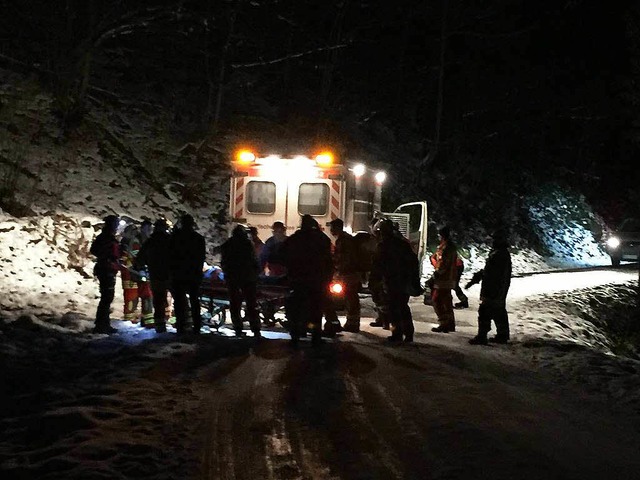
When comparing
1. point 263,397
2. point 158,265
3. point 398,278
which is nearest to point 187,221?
point 158,265

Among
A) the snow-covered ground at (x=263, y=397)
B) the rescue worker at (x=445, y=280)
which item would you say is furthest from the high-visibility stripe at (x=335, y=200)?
the rescue worker at (x=445, y=280)

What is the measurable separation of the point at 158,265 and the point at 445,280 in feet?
15.4

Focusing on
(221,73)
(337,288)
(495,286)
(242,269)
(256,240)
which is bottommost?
(337,288)

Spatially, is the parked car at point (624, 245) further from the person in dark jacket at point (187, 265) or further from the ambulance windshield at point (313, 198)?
the person in dark jacket at point (187, 265)

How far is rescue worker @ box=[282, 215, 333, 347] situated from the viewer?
9188 mm

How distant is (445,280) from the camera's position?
11.4 meters

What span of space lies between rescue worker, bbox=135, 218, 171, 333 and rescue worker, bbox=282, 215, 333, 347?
72.9 inches

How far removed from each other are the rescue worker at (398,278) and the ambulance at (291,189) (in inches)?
132

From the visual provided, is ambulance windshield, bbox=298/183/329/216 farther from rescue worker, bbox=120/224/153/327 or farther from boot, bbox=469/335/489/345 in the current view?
boot, bbox=469/335/489/345

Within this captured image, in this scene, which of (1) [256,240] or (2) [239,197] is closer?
(1) [256,240]

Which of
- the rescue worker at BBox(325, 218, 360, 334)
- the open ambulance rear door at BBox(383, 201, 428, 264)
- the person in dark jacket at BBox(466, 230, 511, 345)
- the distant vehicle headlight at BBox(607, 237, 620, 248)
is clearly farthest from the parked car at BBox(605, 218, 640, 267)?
the rescue worker at BBox(325, 218, 360, 334)

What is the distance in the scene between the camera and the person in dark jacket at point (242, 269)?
32.4 feet

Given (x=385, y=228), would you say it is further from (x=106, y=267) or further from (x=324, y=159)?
(x=106, y=267)

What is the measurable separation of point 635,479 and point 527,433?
3.43ft
